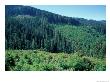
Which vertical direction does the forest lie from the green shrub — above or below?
above

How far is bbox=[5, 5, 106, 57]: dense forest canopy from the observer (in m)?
3.49

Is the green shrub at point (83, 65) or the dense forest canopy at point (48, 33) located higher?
the dense forest canopy at point (48, 33)

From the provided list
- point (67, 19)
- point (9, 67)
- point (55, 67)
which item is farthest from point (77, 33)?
point (9, 67)

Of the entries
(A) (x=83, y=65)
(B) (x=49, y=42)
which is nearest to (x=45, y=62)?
(B) (x=49, y=42)

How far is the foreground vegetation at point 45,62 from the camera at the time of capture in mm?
3434

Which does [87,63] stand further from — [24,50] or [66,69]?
[24,50]

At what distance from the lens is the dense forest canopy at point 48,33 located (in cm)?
349

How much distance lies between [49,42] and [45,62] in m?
0.21

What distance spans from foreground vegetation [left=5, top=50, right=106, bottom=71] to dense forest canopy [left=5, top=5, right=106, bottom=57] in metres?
0.06

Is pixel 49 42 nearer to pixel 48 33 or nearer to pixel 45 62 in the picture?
pixel 48 33

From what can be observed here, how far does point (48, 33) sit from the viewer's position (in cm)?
352

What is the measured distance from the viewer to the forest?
136 inches

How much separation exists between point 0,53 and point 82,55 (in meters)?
0.83

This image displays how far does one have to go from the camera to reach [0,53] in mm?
3434
